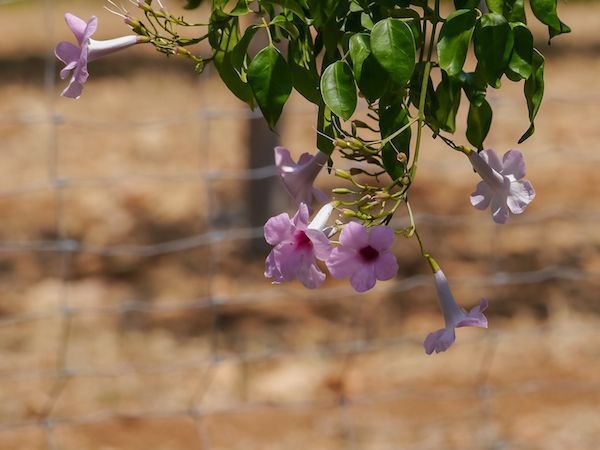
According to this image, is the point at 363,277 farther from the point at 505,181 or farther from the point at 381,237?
the point at 505,181

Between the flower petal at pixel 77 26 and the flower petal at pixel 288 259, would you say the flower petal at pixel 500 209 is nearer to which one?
the flower petal at pixel 288 259

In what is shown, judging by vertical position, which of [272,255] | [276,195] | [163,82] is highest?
[272,255]

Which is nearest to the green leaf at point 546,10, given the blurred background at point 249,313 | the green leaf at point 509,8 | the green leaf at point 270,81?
the green leaf at point 509,8

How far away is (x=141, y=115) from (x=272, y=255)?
4171 mm

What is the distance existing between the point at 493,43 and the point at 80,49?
0.38 meters


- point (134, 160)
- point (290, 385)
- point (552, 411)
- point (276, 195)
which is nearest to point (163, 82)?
point (134, 160)

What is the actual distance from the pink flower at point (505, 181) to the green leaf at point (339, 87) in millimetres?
141

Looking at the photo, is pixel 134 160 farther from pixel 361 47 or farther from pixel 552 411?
pixel 361 47

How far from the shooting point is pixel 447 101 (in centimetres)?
94

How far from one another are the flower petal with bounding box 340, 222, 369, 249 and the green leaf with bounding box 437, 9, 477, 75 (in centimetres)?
15

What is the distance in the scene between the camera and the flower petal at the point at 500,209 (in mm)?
975

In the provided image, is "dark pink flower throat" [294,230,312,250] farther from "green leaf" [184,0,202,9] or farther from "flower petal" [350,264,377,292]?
"green leaf" [184,0,202,9]

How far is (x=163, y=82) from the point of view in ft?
17.6

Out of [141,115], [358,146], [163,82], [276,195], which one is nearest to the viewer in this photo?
[358,146]
